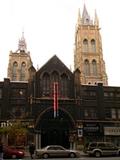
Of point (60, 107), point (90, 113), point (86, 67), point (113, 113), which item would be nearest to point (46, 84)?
point (60, 107)

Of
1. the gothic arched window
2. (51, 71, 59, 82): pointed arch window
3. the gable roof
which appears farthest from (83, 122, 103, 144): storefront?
the gothic arched window

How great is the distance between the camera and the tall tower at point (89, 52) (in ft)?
294

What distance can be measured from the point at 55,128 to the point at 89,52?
49241mm

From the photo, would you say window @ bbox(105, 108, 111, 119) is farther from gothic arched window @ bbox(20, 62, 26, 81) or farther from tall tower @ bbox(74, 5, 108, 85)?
gothic arched window @ bbox(20, 62, 26, 81)

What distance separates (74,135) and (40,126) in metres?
5.60

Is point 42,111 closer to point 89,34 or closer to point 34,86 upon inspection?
point 34,86

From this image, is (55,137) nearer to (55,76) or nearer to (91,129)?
(91,129)

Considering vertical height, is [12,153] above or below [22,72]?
below

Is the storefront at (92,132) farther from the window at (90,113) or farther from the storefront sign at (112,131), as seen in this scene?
the window at (90,113)

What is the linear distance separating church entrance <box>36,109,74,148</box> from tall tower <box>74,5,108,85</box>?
1538 inches

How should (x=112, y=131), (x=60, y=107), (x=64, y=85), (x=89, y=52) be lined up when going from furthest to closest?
(x=89, y=52) < (x=64, y=85) < (x=112, y=131) < (x=60, y=107)

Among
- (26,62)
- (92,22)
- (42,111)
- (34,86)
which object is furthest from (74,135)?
(92,22)

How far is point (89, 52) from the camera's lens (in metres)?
94.0

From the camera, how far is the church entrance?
48112 mm
